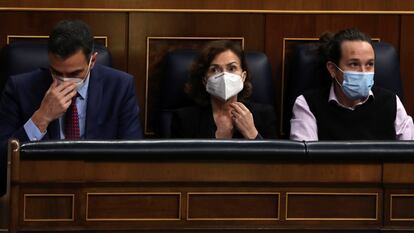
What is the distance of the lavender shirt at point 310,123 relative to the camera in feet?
6.72

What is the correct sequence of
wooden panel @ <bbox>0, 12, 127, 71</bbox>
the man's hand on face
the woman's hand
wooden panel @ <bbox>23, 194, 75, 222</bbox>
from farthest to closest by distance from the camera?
wooden panel @ <bbox>0, 12, 127, 71</bbox> < the woman's hand < the man's hand on face < wooden panel @ <bbox>23, 194, 75, 222</bbox>

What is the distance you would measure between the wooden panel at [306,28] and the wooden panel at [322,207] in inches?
30.9

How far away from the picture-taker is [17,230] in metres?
1.42

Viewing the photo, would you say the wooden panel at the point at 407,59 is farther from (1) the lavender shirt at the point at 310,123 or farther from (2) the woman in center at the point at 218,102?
(2) the woman in center at the point at 218,102

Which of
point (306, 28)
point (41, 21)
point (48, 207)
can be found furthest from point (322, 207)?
point (41, 21)

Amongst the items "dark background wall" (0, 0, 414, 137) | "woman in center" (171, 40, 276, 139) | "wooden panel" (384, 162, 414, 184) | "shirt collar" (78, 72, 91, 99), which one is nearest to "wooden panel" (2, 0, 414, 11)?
"dark background wall" (0, 0, 414, 137)

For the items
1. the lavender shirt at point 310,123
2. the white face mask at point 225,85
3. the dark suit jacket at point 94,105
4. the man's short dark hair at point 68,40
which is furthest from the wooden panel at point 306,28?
the man's short dark hair at point 68,40

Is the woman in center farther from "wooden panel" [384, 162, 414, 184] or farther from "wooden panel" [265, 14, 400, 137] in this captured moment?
"wooden panel" [384, 162, 414, 184]

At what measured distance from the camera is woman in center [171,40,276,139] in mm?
2018

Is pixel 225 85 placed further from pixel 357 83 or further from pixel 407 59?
pixel 407 59

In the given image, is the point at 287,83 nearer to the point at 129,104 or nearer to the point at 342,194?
the point at 129,104

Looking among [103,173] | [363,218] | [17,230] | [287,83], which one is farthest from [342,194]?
[287,83]

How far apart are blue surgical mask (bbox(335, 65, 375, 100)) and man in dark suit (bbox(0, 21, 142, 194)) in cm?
46

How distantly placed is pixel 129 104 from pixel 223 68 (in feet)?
0.74
